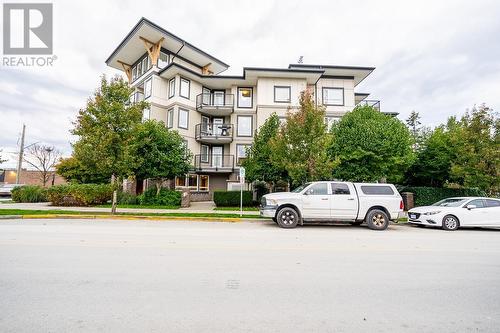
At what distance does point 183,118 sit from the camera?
82.4 ft

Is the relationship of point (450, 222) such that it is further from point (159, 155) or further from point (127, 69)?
point (127, 69)

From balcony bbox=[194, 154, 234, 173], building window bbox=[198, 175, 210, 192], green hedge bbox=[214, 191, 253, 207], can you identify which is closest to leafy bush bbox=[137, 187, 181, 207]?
green hedge bbox=[214, 191, 253, 207]

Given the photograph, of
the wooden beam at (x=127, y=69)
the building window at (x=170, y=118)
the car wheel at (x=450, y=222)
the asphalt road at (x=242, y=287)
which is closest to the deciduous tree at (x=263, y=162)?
the building window at (x=170, y=118)

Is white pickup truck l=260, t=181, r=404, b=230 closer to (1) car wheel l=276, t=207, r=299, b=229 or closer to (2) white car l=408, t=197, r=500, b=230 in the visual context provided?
(1) car wheel l=276, t=207, r=299, b=229

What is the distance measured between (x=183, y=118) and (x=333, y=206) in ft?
59.4

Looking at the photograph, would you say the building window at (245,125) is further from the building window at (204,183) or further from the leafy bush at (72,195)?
the leafy bush at (72,195)

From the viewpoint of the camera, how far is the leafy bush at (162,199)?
1927cm

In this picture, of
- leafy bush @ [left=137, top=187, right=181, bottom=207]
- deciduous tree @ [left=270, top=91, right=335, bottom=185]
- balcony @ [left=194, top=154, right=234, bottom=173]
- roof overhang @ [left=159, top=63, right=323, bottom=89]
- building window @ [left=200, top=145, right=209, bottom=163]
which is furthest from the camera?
building window @ [left=200, top=145, right=209, bottom=163]

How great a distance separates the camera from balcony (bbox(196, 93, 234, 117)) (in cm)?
2575

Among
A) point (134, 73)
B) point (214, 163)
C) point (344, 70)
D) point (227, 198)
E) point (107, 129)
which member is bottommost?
point (227, 198)

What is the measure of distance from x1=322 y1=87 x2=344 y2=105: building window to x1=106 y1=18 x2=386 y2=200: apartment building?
55 mm

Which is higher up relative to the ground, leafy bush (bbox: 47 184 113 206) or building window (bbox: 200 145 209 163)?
building window (bbox: 200 145 209 163)

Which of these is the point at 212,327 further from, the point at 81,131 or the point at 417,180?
the point at 417,180

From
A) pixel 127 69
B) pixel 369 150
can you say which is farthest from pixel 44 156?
pixel 369 150
